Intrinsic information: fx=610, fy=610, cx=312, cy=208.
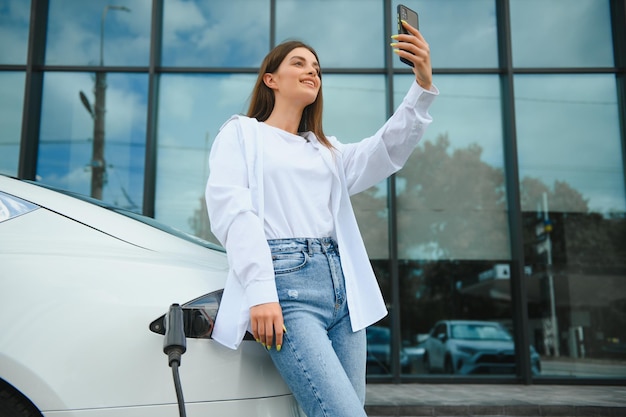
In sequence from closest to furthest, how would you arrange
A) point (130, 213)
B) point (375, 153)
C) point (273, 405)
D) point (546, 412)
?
point (273, 405) < point (375, 153) < point (130, 213) < point (546, 412)

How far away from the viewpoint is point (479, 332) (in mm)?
6715

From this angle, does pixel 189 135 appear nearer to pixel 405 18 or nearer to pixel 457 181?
pixel 457 181

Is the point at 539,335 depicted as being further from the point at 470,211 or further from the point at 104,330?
the point at 104,330

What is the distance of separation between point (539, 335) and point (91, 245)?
19.5 feet

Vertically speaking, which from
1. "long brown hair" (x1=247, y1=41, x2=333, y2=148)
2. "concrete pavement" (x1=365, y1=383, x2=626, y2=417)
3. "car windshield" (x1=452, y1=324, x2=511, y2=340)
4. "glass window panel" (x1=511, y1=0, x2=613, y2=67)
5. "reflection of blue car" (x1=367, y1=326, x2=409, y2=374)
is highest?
"glass window panel" (x1=511, y1=0, x2=613, y2=67)

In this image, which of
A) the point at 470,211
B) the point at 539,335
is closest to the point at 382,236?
the point at 470,211

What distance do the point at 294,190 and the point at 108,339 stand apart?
68 centimetres

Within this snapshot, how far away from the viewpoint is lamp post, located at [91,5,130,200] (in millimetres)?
6992

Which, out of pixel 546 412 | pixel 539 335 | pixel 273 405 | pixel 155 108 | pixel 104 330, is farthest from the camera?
pixel 155 108

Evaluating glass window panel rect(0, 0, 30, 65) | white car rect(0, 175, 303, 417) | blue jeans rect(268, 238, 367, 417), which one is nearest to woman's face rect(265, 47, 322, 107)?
blue jeans rect(268, 238, 367, 417)

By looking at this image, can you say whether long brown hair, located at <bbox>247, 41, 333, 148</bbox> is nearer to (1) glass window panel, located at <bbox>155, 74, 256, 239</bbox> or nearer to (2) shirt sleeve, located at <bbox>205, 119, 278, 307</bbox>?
(2) shirt sleeve, located at <bbox>205, 119, 278, 307</bbox>

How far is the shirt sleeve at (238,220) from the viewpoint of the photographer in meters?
1.60

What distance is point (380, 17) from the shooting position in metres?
7.20

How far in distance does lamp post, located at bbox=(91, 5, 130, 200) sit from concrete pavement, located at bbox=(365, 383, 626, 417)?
3798 millimetres
